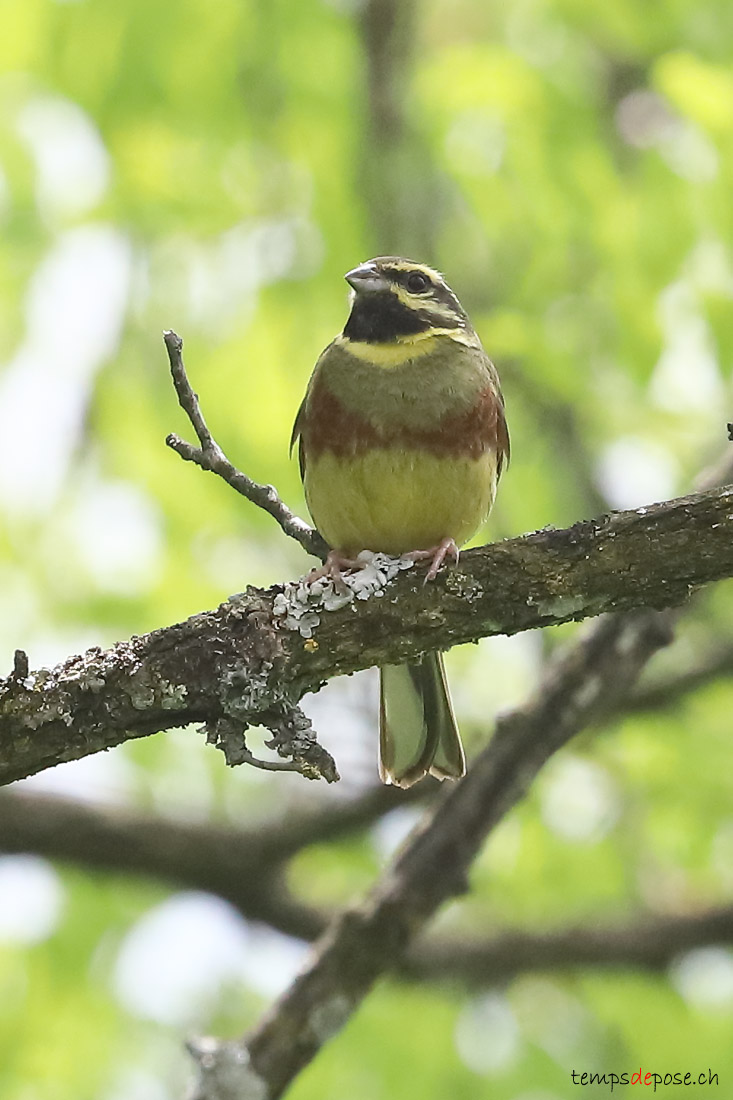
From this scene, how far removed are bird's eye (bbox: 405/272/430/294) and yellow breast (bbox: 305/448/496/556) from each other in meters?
0.94

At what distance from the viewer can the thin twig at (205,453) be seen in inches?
151

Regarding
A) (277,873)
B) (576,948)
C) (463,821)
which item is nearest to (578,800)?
(576,948)

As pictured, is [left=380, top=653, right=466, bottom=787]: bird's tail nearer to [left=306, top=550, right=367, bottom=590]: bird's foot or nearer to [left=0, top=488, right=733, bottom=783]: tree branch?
[left=306, top=550, right=367, bottom=590]: bird's foot

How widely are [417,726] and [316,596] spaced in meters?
1.41

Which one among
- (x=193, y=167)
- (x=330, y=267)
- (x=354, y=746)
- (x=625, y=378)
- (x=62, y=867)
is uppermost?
(x=193, y=167)

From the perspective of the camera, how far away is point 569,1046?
650 centimetres

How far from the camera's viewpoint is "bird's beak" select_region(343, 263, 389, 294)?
5.23 metres

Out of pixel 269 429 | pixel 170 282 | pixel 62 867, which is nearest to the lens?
pixel 269 429

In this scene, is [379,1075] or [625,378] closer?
[625,378]

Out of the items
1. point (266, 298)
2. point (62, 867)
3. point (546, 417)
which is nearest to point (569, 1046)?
point (62, 867)

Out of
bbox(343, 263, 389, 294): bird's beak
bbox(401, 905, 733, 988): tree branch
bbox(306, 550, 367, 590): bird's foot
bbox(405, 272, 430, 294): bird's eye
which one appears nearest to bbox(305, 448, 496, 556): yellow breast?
bbox(306, 550, 367, 590): bird's foot

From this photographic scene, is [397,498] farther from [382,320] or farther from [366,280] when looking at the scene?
[366,280]

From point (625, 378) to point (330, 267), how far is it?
57.1 inches

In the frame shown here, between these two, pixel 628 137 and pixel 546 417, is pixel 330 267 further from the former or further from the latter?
pixel 628 137
